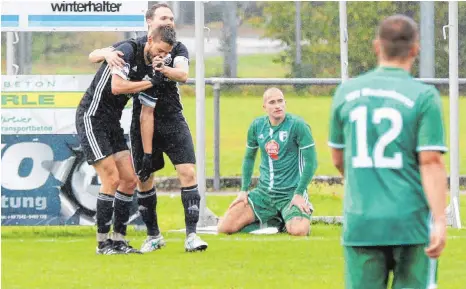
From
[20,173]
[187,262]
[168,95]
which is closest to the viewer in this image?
[187,262]

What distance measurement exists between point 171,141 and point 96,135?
66cm

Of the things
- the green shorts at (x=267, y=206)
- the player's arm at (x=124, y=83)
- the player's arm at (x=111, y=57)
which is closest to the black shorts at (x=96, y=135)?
the player's arm at (x=124, y=83)

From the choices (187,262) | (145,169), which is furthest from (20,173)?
(187,262)

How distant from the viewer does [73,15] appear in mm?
13664

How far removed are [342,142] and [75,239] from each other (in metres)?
7.24

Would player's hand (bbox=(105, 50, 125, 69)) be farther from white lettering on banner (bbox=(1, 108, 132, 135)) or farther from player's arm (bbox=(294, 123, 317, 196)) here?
player's arm (bbox=(294, 123, 317, 196))

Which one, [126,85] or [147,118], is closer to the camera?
[126,85]

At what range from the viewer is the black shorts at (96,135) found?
11.7 m

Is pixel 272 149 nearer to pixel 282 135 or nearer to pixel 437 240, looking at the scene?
pixel 282 135

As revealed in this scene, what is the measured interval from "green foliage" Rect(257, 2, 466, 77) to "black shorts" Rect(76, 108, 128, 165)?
4.46 meters

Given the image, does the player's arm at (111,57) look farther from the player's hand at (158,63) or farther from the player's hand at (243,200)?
the player's hand at (243,200)

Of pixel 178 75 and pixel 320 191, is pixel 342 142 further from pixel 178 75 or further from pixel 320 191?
pixel 320 191

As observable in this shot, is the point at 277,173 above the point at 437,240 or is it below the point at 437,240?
above

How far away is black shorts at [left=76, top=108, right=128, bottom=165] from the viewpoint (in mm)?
11711
